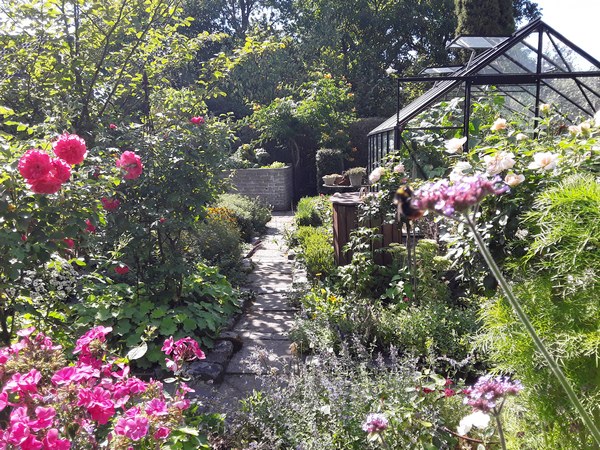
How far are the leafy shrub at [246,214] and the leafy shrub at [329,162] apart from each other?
10.8ft

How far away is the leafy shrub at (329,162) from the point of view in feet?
39.4

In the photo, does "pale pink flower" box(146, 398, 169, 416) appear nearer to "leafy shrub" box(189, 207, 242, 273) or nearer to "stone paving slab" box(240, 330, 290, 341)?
"stone paving slab" box(240, 330, 290, 341)

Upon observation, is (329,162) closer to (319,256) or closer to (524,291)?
(319,256)

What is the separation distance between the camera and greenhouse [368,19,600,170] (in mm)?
4508

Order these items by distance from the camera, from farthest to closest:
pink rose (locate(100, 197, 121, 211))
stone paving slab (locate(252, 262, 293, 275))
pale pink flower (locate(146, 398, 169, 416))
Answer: stone paving slab (locate(252, 262, 293, 275)) < pink rose (locate(100, 197, 121, 211)) < pale pink flower (locate(146, 398, 169, 416))

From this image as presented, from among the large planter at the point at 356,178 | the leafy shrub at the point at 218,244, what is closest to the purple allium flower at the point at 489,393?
the leafy shrub at the point at 218,244

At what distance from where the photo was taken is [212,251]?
5.75m

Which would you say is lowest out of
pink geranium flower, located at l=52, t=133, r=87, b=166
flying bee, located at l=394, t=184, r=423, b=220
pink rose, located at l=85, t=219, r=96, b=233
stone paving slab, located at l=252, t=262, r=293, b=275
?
stone paving slab, located at l=252, t=262, r=293, b=275

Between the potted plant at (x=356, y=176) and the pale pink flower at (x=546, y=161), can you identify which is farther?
the potted plant at (x=356, y=176)

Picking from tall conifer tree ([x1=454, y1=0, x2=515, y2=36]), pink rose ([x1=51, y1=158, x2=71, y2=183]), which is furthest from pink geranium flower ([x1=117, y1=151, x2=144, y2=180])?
tall conifer tree ([x1=454, y1=0, x2=515, y2=36])

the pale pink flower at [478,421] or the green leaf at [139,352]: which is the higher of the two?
the pale pink flower at [478,421]

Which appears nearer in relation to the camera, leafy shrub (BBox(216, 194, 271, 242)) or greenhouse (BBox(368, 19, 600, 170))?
greenhouse (BBox(368, 19, 600, 170))

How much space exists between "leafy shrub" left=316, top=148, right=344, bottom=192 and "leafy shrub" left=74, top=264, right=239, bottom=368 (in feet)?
27.0

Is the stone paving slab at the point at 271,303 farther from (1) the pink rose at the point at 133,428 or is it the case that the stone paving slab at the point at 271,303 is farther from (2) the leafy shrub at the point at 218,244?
(1) the pink rose at the point at 133,428
